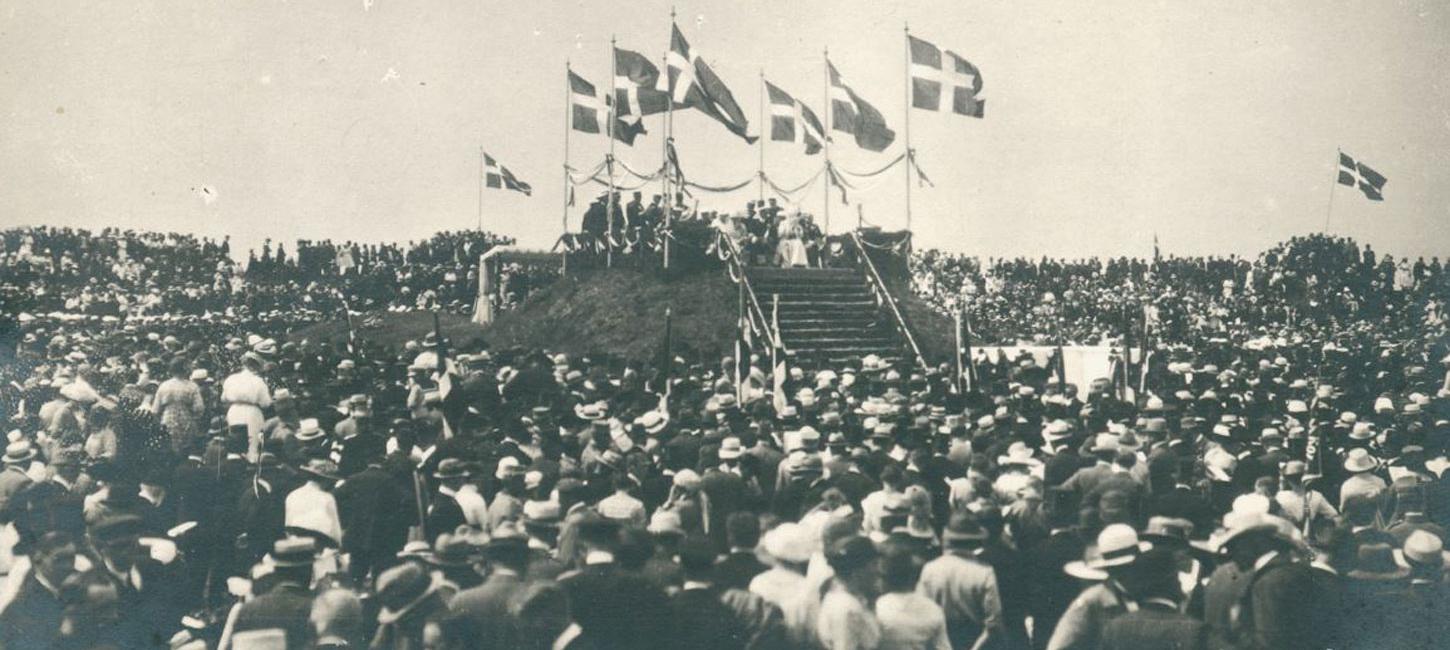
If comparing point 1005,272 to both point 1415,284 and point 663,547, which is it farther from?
point 663,547

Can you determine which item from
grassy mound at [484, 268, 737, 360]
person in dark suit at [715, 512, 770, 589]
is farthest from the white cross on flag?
person in dark suit at [715, 512, 770, 589]

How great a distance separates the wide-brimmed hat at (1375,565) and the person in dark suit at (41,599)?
718 cm

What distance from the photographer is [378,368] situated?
14.1 m

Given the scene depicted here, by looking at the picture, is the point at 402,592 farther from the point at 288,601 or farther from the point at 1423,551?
the point at 1423,551

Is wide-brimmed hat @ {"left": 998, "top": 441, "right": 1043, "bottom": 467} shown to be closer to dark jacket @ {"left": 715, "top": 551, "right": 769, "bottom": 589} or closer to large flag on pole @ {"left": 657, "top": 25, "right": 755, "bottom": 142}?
dark jacket @ {"left": 715, "top": 551, "right": 769, "bottom": 589}

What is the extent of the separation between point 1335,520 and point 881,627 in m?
4.41

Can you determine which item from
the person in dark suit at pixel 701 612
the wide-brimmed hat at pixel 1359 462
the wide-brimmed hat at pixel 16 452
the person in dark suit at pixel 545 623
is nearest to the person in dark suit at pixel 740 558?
the person in dark suit at pixel 701 612

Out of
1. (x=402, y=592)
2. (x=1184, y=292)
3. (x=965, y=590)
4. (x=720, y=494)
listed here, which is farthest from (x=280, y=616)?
(x=1184, y=292)

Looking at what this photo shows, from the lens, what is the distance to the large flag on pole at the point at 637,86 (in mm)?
21109

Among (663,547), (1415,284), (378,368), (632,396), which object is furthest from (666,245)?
(1415,284)

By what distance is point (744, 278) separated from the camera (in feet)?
62.6

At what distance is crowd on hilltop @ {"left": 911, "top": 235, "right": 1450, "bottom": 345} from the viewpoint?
84.7 ft

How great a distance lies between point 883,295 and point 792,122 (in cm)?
425

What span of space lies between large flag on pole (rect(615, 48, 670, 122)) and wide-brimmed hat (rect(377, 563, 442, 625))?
17104mm
